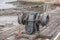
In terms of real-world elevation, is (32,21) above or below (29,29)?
above

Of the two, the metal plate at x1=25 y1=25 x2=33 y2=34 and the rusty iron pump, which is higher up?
the rusty iron pump

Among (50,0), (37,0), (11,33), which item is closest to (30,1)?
(37,0)

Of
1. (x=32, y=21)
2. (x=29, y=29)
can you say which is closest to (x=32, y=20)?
(x=32, y=21)

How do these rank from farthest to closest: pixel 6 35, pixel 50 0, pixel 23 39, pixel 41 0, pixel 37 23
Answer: pixel 41 0 → pixel 50 0 → pixel 6 35 → pixel 37 23 → pixel 23 39

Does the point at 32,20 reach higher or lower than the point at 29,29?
higher

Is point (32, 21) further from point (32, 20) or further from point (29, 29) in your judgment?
point (29, 29)

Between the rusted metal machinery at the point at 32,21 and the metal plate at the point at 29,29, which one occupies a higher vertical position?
the rusted metal machinery at the point at 32,21

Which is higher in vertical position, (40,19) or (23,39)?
(40,19)

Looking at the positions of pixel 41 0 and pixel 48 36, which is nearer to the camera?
pixel 48 36

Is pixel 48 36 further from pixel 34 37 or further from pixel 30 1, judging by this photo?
pixel 30 1

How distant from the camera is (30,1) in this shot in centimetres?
1923

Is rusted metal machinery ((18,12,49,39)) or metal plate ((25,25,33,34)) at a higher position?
rusted metal machinery ((18,12,49,39))

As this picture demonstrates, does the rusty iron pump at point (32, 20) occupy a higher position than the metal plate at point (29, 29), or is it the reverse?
the rusty iron pump at point (32, 20)

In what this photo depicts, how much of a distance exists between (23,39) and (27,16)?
0.53m
